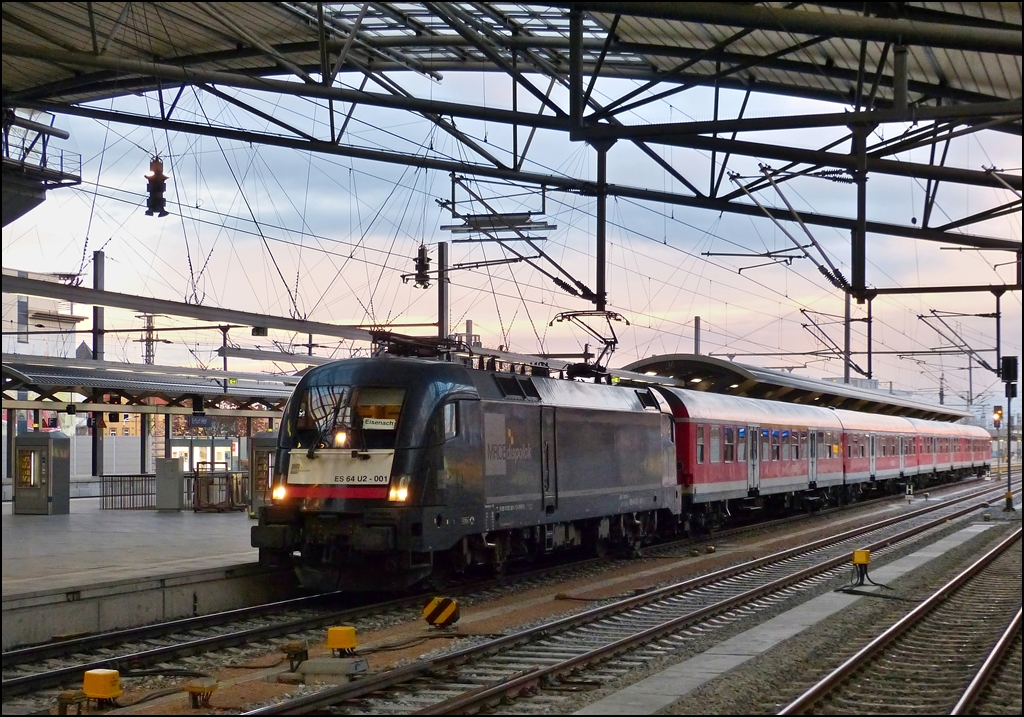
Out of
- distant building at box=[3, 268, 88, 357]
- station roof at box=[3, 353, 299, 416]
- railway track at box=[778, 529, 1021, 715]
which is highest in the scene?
distant building at box=[3, 268, 88, 357]

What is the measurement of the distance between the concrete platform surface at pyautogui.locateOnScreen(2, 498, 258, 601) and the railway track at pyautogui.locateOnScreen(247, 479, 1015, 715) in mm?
4689

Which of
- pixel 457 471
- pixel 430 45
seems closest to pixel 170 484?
pixel 430 45

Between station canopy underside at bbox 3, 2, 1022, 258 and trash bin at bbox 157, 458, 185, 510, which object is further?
trash bin at bbox 157, 458, 185, 510

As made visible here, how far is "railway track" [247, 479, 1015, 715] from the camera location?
31.6 ft

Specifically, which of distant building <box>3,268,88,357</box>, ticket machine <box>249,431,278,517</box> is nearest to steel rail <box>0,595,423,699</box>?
ticket machine <box>249,431,278,517</box>

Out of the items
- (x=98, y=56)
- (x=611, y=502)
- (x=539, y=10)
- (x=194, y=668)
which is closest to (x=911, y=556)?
(x=611, y=502)

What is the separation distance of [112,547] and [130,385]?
8643 mm

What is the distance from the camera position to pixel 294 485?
15.4 metres

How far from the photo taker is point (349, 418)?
15336 millimetres

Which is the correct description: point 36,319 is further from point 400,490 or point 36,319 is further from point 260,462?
point 400,490

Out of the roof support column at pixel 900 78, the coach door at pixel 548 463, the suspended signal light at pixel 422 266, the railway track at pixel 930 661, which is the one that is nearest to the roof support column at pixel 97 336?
the suspended signal light at pixel 422 266

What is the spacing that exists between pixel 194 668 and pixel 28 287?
19.2ft

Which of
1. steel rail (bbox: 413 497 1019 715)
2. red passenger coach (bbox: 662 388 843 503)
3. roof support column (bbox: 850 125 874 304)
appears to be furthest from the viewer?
red passenger coach (bbox: 662 388 843 503)

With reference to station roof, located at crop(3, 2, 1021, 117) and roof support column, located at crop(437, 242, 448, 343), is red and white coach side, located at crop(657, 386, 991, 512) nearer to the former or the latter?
roof support column, located at crop(437, 242, 448, 343)
